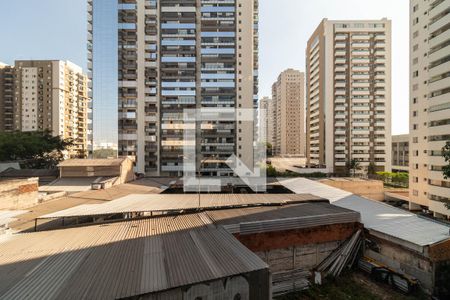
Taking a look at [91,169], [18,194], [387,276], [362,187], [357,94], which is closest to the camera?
[387,276]

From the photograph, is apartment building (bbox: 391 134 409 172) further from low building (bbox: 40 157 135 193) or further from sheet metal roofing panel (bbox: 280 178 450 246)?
low building (bbox: 40 157 135 193)

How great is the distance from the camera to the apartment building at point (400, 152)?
55.6 metres

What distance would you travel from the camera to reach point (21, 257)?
771 centimetres

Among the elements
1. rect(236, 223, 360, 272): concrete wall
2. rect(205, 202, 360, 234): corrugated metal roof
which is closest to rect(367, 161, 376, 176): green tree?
rect(205, 202, 360, 234): corrugated metal roof

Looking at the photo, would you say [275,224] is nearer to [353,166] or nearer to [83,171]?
[83,171]

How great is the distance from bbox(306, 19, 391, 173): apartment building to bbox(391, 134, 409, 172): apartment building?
21.7 ft

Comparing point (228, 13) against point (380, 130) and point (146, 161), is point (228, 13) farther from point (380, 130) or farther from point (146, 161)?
point (380, 130)

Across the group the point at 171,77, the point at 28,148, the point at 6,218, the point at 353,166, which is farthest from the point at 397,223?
the point at 28,148

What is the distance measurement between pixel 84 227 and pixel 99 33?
43.3 m

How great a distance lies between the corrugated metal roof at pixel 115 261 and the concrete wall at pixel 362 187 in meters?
26.5

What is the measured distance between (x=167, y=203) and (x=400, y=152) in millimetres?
66373

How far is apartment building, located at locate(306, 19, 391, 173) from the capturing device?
5347cm

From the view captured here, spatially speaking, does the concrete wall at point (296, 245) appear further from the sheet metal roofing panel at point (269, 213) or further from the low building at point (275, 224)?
the sheet metal roofing panel at point (269, 213)

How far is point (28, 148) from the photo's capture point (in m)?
38.2
